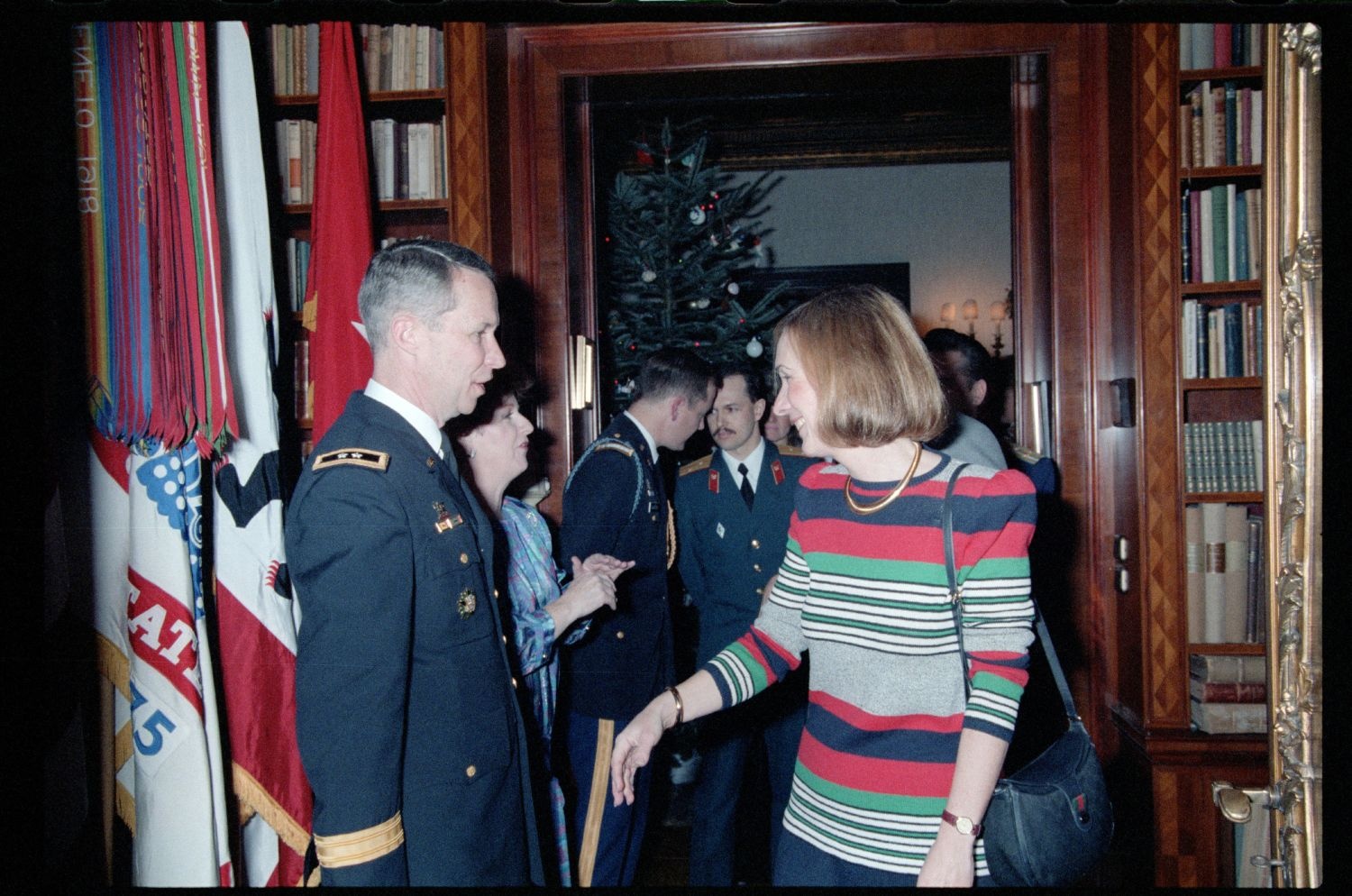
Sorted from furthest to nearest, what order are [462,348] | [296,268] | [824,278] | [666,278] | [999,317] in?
1. [999,317]
2. [824,278]
3. [666,278]
4. [296,268]
5. [462,348]

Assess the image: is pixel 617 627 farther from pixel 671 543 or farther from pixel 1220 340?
pixel 1220 340

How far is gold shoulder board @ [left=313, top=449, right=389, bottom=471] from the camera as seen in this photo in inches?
46.8

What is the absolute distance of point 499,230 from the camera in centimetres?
261

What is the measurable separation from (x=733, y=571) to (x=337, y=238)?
1.54 m

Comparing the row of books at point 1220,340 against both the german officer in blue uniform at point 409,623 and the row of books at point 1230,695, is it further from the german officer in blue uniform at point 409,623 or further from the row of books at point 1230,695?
the german officer in blue uniform at point 409,623

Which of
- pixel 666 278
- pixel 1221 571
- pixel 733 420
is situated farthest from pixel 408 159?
pixel 1221 571

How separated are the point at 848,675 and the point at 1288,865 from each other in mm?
618

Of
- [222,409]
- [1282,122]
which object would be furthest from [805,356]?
[222,409]

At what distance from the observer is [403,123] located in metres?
2.61

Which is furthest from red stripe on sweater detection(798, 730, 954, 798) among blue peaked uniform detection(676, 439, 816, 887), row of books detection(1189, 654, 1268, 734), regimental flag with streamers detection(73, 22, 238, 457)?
row of books detection(1189, 654, 1268, 734)

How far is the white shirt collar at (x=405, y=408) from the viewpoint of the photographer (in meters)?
1.32

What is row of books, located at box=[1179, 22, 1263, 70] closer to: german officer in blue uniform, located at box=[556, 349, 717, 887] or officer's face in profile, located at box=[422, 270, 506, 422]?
german officer in blue uniform, located at box=[556, 349, 717, 887]
